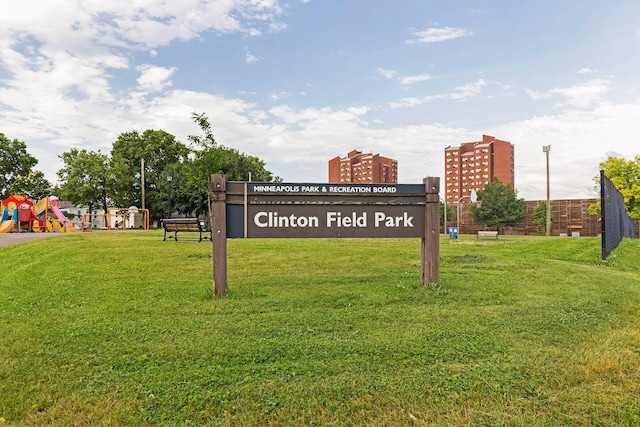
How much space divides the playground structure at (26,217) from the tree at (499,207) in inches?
1633

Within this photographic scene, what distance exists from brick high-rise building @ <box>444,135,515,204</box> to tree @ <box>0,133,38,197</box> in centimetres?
8480

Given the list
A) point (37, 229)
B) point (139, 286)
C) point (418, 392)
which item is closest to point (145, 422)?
point (418, 392)

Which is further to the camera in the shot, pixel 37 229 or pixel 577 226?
pixel 577 226

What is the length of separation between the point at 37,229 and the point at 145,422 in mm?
33490

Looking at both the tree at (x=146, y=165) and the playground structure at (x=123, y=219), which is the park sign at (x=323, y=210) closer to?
the playground structure at (x=123, y=219)

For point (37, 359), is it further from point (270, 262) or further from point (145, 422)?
point (270, 262)

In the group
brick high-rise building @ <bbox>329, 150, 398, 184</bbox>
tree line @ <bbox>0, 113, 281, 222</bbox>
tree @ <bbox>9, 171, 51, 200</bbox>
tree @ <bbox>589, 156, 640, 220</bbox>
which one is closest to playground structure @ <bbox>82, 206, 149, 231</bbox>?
tree line @ <bbox>0, 113, 281, 222</bbox>

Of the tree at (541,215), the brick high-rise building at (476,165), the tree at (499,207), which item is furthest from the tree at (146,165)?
the brick high-rise building at (476,165)

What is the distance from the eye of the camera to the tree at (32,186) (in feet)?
156

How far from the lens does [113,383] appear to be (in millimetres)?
2963

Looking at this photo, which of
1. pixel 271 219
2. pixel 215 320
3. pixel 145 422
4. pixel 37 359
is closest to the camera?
pixel 145 422

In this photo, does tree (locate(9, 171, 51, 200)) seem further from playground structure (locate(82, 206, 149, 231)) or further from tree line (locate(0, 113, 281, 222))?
playground structure (locate(82, 206, 149, 231))

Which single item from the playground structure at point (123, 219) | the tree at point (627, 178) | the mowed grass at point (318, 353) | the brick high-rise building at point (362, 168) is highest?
the brick high-rise building at point (362, 168)

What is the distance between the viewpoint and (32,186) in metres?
48.4
